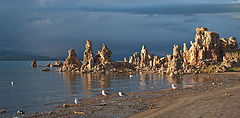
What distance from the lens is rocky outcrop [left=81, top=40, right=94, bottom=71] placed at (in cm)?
8869

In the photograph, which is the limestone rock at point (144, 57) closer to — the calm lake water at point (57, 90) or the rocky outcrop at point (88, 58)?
the rocky outcrop at point (88, 58)

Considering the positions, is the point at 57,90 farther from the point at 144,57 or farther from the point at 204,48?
the point at 144,57

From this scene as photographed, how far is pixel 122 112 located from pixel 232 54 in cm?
8574

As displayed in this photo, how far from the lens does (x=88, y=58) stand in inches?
3652

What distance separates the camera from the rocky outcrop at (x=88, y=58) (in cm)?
8869

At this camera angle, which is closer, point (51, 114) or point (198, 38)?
point (51, 114)

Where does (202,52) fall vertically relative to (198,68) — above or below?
above

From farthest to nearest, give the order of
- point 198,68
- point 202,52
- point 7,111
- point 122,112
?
point 202,52 → point 198,68 → point 7,111 → point 122,112

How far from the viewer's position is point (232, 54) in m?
90.5

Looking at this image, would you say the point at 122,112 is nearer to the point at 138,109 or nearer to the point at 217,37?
the point at 138,109

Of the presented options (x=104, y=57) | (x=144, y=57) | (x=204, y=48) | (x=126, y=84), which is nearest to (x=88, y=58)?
(x=104, y=57)

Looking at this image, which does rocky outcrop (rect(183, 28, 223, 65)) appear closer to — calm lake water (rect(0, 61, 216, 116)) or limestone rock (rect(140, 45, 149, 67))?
limestone rock (rect(140, 45, 149, 67))

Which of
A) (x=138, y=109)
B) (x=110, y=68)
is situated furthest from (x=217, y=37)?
(x=138, y=109)

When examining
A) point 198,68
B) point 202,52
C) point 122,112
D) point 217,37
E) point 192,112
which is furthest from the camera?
point 217,37
